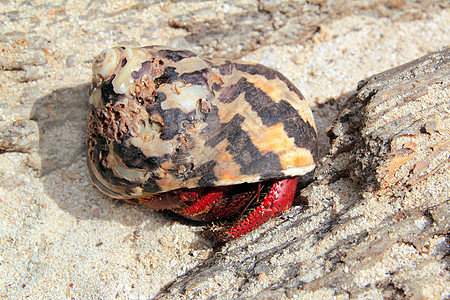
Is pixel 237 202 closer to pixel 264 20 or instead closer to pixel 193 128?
pixel 193 128

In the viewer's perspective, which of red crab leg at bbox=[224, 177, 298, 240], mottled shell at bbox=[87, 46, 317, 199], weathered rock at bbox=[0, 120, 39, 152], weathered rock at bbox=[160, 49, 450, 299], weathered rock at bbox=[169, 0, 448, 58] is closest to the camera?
weathered rock at bbox=[160, 49, 450, 299]

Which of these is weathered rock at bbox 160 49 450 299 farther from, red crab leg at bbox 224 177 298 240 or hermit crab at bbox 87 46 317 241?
hermit crab at bbox 87 46 317 241

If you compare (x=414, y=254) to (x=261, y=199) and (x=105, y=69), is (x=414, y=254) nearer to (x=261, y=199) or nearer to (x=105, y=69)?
(x=261, y=199)

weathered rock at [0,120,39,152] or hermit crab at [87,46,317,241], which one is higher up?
hermit crab at [87,46,317,241]

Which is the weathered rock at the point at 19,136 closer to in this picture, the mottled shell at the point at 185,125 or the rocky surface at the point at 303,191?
the rocky surface at the point at 303,191

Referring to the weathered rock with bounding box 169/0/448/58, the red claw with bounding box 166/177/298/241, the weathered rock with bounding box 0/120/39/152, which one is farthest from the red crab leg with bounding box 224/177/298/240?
the weathered rock with bounding box 0/120/39/152

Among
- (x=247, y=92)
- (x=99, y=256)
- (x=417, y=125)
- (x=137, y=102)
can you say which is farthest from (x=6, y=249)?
(x=417, y=125)

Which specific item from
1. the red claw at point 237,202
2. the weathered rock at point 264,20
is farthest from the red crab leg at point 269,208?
the weathered rock at point 264,20
